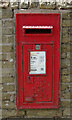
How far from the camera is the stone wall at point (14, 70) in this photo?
8.31 feet

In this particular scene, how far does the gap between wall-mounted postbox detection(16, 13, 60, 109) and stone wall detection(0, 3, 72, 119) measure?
0.17 m

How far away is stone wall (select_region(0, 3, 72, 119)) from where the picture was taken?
2.53m

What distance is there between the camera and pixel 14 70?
2627mm

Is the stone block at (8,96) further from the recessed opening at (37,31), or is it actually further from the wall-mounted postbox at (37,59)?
the recessed opening at (37,31)

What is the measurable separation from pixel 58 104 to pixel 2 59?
1205 mm

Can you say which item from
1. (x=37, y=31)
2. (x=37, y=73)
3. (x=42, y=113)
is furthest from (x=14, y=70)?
(x=42, y=113)

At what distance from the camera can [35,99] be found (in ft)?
8.41

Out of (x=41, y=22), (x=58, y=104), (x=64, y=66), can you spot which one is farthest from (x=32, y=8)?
(x=58, y=104)

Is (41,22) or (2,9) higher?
(2,9)

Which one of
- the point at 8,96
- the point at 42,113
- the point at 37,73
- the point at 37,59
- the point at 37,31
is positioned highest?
the point at 37,31

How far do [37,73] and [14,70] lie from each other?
16.4 inches

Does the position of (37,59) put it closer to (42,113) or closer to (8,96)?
(8,96)

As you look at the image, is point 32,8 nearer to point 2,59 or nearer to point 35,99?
point 2,59

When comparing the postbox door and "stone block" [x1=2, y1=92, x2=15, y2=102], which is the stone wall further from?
the postbox door
